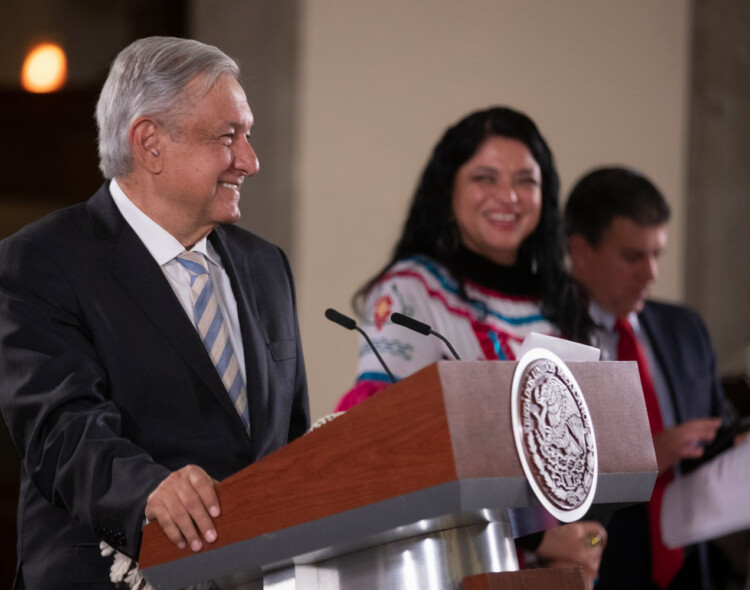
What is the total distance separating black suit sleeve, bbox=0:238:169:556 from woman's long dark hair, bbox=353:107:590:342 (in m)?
1.38

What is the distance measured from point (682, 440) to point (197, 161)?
199 cm

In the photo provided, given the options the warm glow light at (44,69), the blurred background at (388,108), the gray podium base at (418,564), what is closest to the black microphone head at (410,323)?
the gray podium base at (418,564)

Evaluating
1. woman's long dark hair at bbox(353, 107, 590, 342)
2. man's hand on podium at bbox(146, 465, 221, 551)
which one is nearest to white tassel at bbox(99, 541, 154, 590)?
man's hand on podium at bbox(146, 465, 221, 551)

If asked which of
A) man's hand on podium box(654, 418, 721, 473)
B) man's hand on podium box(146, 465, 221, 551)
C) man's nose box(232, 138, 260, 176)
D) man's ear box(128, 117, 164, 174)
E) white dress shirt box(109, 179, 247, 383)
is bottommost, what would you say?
man's hand on podium box(654, 418, 721, 473)

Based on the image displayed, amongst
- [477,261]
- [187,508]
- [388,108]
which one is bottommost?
[187,508]

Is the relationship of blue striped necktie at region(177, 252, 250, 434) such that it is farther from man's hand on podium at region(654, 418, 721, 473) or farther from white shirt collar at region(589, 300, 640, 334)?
white shirt collar at region(589, 300, 640, 334)

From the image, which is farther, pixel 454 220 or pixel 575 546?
pixel 454 220

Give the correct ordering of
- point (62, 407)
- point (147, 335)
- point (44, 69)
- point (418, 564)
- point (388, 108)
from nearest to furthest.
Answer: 1. point (418, 564)
2. point (62, 407)
3. point (147, 335)
4. point (44, 69)
5. point (388, 108)

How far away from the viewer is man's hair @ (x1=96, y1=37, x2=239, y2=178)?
2.33 m

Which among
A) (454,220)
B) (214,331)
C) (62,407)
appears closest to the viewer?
(62,407)

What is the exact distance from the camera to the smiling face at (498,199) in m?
3.37

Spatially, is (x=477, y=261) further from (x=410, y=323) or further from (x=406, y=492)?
(x=406, y=492)

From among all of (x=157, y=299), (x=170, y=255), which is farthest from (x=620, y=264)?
(x=157, y=299)

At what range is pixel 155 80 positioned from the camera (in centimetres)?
233
